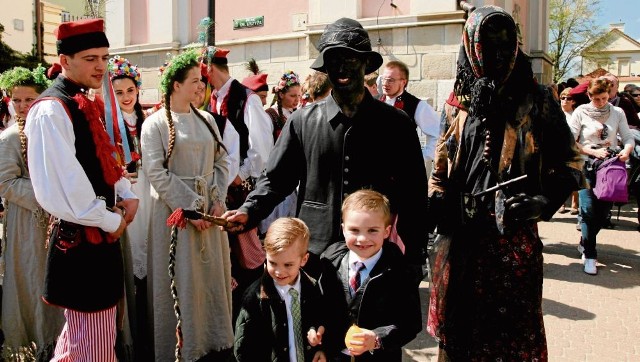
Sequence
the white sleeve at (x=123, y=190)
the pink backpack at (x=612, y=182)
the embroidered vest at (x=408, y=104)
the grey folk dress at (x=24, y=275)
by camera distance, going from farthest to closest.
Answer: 1. the pink backpack at (x=612, y=182)
2. the embroidered vest at (x=408, y=104)
3. the grey folk dress at (x=24, y=275)
4. the white sleeve at (x=123, y=190)

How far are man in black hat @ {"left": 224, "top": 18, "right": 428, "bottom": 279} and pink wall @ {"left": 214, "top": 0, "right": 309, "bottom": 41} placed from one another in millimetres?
8714

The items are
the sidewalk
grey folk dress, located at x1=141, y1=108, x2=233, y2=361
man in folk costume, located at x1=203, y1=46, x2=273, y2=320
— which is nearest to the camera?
grey folk dress, located at x1=141, y1=108, x2=233, y2=361

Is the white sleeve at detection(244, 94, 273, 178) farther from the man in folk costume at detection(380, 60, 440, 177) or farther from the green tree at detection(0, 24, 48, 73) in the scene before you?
the green tree at detection(0, 24, 48, 73)

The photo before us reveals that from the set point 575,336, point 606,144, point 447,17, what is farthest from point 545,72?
point 575,336

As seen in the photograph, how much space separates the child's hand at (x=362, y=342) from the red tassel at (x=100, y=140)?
1591 mm

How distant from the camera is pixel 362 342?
218 centimetres

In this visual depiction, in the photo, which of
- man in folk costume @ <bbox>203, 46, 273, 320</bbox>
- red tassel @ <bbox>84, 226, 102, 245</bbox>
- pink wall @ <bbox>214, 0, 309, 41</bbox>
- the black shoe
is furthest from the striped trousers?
pink wall @ <bbox>214, 0, 309, 41</bbox>

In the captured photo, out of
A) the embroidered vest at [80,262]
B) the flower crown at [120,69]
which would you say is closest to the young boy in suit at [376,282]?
the embroidered vest at [80,262]

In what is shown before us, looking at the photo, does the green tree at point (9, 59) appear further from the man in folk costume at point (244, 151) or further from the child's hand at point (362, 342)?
the child's hand at point (362, 342)

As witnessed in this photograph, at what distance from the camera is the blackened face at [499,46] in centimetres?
245

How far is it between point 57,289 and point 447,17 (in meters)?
7.43

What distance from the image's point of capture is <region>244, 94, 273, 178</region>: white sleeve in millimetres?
4863

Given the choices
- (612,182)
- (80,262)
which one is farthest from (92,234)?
(612,182)

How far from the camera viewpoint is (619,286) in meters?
5.71
